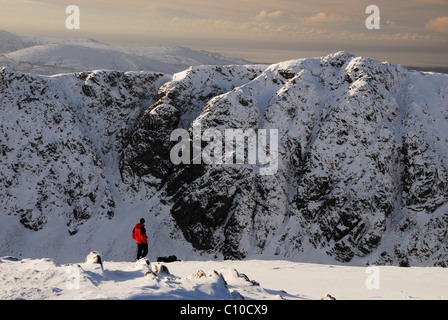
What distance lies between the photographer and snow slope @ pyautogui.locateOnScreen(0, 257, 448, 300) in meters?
12.8

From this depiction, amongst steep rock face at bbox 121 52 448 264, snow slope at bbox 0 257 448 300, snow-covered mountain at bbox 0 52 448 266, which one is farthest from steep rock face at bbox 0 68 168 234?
snow slope at bbox 0 257 448 300

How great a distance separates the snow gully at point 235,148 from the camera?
74875 millimetres

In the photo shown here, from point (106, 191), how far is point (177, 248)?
2055 cm

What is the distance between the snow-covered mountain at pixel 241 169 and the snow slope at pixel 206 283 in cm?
4565

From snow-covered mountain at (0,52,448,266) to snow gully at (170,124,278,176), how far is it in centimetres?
140

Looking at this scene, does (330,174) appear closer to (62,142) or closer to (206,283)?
(62,142)

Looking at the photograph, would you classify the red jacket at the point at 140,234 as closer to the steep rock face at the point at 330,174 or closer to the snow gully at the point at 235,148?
the steep rock face at the point at 330,174

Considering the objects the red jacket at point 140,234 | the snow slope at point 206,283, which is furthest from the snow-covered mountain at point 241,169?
the snow slope at point 206,283

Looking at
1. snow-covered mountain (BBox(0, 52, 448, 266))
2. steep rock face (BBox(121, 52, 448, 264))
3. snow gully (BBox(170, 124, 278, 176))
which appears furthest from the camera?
snow gully (BBox(170, 124, 278, 176))

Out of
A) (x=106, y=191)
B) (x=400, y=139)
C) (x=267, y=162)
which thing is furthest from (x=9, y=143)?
(x=400, y=139)

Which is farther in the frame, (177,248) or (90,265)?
(177,248)

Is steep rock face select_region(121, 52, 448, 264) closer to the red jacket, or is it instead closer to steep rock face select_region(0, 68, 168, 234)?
steep rock face select_region(0, 68, 168, 234)
